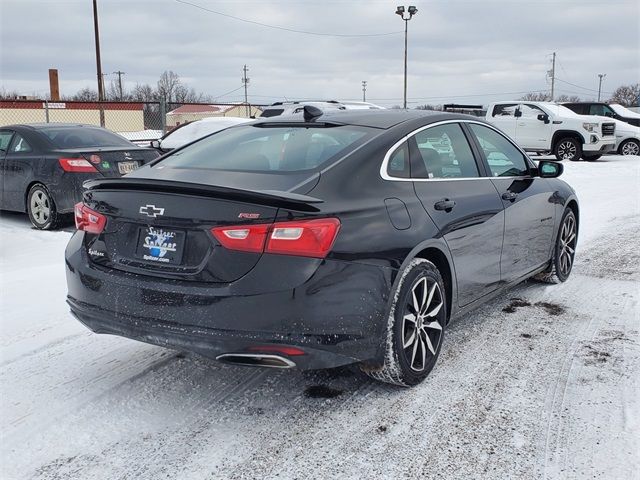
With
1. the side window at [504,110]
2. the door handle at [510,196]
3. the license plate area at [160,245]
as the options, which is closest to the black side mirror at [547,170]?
the door handle at [510,196]

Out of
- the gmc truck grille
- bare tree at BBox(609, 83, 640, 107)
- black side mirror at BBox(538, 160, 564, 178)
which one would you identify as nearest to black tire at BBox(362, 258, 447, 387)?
black side mirror at BBox(538, 160, 564, 178)

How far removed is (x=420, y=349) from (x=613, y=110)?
23843mm

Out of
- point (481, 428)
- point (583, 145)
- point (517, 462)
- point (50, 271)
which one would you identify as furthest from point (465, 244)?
point (583, 145)

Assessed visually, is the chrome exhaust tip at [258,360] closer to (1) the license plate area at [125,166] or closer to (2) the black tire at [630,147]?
(1) the license plate area at [125,166]

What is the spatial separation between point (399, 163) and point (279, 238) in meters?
1.08

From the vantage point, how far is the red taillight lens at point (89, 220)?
10.9 ft

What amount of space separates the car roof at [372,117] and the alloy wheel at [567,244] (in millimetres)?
1992

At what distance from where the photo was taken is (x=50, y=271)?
240 inches

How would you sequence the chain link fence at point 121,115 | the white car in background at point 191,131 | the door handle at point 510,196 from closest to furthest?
the door handle at point 510,196 → the white car in background at point 191,131 → the chain link fence at point 121,115

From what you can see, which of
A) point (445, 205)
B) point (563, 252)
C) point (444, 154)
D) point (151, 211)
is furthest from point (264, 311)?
point (563, 252)

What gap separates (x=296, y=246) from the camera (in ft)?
9.45

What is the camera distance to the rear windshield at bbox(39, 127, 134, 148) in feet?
28.1

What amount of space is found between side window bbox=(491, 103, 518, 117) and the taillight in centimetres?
1953

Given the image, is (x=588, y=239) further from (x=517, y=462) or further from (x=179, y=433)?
(x=179, y=433)
